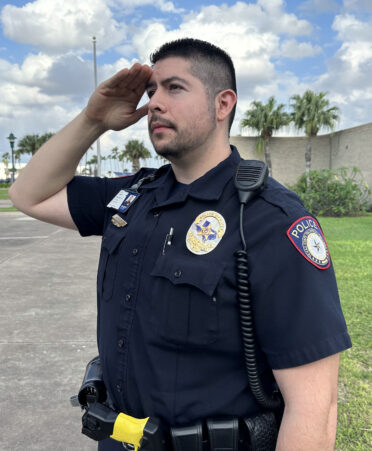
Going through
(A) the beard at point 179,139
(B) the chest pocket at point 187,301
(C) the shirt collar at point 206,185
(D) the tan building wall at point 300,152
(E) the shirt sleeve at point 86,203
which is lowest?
(B) the chest pocket at point 187,301

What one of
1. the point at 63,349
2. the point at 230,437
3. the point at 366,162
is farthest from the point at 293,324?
the point at 366,162

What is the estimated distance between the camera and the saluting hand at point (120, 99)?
1.65 meters

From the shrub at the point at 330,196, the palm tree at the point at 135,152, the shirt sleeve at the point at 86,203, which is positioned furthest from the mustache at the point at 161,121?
the palm tree at the point at 135,152

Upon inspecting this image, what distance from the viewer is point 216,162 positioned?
1562 millimetres

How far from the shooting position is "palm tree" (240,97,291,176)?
98.1ft

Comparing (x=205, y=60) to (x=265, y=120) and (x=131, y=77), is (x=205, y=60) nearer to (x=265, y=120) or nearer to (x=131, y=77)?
(x=131, y=77)

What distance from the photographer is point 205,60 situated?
61.3 inches

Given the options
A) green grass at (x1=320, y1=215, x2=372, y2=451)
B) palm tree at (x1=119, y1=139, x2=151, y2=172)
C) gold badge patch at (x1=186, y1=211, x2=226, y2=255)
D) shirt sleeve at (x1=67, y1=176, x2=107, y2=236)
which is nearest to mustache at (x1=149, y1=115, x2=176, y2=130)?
gold badge patch at (x1=186, y1=211, x2=226, y2=255)

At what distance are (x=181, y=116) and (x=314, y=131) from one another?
2906 cm

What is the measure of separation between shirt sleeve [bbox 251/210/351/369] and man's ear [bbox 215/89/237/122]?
57 cm

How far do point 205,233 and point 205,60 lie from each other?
2.14ft

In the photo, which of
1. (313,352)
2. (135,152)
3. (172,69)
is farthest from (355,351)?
(135,152)

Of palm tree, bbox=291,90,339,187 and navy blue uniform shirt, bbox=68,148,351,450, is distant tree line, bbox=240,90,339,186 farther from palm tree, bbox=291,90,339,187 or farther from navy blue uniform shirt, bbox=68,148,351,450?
navy blue uniform shirt, bbox=68,148,351,450

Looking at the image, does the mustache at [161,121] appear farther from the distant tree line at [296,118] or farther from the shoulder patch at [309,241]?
the distant tree line at [296,118]
